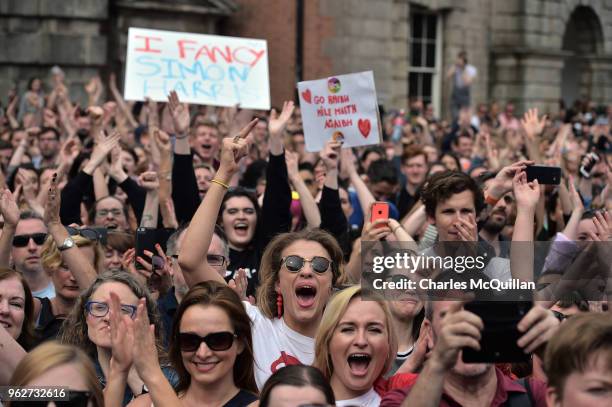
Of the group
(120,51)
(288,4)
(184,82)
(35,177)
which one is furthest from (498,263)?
(288,4)

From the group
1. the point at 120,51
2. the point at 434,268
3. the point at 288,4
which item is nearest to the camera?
the point at 434,268

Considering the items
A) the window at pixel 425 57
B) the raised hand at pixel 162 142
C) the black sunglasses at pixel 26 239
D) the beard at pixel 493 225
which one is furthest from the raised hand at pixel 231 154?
the window at pixel 425 57

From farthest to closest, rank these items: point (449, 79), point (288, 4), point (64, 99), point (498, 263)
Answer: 1. point (449, 79)
2. point (288, 4)
3. point (64, 99)
4. point (498, 263)

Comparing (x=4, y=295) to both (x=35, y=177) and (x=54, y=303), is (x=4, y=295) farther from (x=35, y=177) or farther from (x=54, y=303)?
(x=35, y=177)

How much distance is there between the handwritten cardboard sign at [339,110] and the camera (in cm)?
922

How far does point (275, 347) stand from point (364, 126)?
4.36 metres

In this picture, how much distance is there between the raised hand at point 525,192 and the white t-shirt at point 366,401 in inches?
64.1

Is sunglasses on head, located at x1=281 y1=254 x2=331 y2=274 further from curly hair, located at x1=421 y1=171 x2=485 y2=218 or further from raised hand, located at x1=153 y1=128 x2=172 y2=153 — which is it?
raised hand, located at x1=153 y1=128 x2=172 y2=153

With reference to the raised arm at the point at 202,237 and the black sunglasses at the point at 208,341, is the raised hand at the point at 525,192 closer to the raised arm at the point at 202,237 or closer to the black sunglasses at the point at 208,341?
the raised arm at the point at 202,237

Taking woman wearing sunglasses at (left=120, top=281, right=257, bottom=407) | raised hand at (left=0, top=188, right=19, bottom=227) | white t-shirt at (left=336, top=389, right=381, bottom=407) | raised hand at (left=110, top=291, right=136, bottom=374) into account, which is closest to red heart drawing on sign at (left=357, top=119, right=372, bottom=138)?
raised hand at (left=0, top=188, right=19, bottom=227)

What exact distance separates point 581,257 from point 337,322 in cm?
107

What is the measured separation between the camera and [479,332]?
11.1 feet

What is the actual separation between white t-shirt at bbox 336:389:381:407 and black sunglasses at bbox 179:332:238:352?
0.47 meters

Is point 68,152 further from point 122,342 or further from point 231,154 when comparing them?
point 122,342
